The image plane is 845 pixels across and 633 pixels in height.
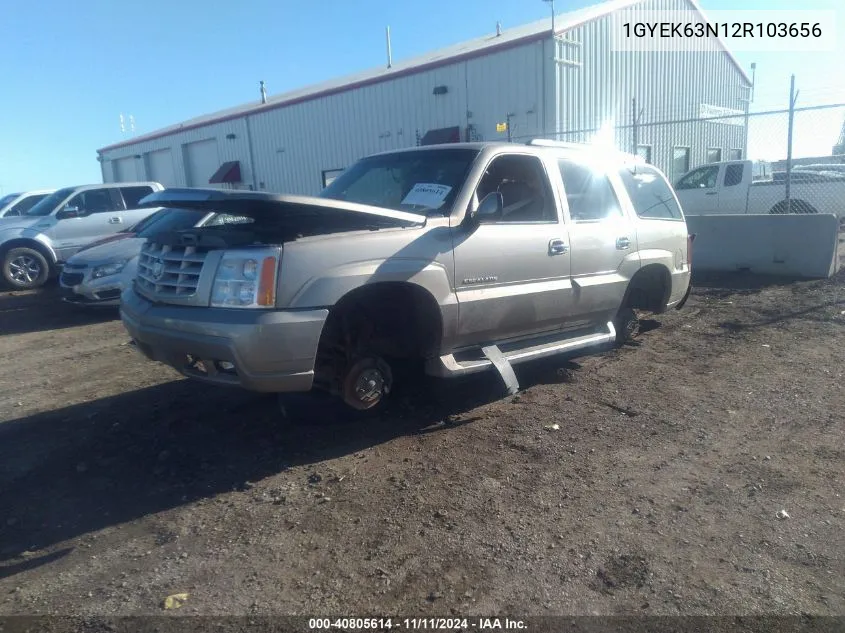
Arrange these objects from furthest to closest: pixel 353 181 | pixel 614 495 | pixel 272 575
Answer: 1. pixel 353 181
2. pixel 614 495
3. pixel 272 575

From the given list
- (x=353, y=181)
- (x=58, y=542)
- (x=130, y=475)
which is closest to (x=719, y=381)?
(x=353, y=181)

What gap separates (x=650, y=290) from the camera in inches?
267

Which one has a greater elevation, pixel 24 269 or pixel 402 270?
pixel 402 270

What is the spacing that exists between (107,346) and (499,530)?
584cm

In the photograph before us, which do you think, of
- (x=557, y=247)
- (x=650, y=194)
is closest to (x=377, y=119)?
(x=650, y=194)

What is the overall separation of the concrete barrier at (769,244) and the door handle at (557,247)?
6199 millimetres

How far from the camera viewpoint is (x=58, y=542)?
3279mm

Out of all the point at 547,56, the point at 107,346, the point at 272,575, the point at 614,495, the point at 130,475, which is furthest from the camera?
the point at 547,56

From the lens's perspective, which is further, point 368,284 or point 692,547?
point 368,284

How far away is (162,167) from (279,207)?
30.5 meters

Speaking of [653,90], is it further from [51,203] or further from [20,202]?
[20,202]

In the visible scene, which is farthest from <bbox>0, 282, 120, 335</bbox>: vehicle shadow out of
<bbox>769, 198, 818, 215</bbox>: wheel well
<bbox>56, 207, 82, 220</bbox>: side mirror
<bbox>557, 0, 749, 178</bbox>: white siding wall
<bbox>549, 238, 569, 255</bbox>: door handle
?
<bbox>769, 198, 818, 215</bbox>: wheel well

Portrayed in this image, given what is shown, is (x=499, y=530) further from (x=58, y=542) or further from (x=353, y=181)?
(x=353, y=181)

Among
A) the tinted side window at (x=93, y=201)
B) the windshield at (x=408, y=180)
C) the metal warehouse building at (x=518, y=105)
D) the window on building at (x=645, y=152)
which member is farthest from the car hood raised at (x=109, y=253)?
the window on building at (x=645, y=152)
